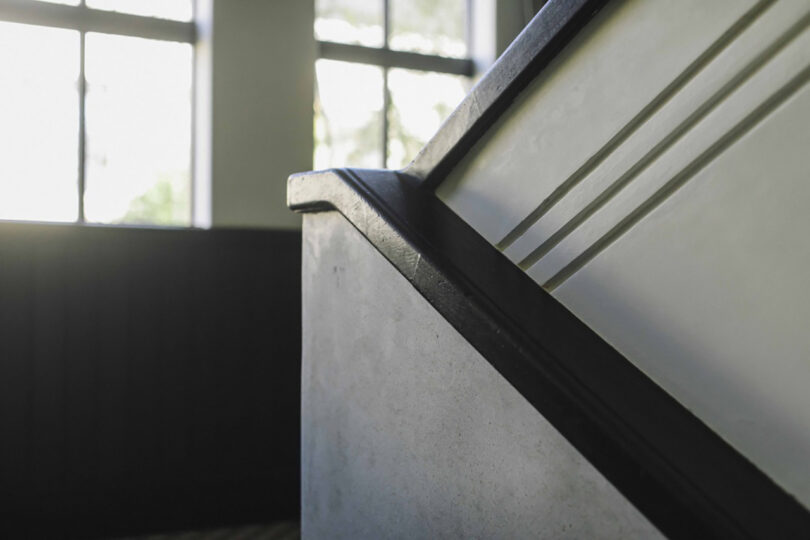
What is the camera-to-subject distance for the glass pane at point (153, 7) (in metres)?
4.55

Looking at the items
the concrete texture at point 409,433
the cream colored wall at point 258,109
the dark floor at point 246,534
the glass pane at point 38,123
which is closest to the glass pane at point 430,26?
the cream colored wall at point 258,109

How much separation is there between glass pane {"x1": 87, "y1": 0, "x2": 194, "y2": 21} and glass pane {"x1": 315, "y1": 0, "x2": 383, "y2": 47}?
2.68ft

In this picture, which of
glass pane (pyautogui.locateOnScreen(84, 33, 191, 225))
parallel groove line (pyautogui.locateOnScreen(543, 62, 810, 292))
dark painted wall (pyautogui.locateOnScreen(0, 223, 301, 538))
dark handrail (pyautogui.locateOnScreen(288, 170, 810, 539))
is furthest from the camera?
glass pane (pyautogui.locateOnScreen(84, 33, 191, 225))

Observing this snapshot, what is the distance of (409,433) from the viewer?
1.30 metres

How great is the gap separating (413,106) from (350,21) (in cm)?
70

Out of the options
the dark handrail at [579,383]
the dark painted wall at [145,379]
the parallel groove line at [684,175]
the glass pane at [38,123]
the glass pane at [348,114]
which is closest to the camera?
the dark handrail at [579,383]

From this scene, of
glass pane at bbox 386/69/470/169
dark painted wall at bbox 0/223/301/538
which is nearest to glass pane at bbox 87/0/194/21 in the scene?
glass pane at bbox 386/69/470/169

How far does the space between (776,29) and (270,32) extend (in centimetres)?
407

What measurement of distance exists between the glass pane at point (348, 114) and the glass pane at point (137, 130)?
0.84m

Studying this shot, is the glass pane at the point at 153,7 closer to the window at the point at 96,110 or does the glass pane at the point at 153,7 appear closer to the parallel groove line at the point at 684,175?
the window at the point at 96,110

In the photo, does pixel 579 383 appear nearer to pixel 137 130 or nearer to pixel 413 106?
pixel 137 130

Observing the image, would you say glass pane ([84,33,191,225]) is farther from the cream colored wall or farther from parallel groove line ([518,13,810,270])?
parallel groove line ([518,13,810,270])

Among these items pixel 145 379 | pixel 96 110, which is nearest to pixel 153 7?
pixel 96 110

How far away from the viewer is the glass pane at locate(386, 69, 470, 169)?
5488 millimetres
